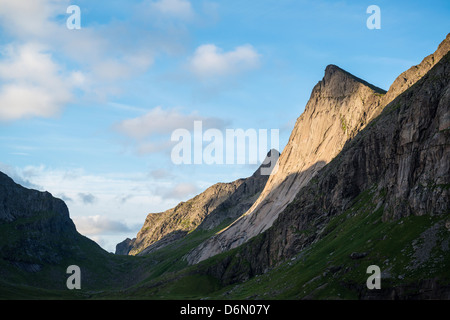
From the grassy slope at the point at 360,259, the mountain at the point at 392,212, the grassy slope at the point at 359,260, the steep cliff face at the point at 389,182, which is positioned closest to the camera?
the grassy slope at the point at 360,259

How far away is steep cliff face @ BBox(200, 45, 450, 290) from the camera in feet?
356

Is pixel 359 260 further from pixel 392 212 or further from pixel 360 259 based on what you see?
pixel 392 212

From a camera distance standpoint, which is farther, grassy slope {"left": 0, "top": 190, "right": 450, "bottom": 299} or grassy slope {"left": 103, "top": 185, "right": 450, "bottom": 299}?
grassy slope {"left": 0, "top": 190, "right": 450, "bottom": 299}

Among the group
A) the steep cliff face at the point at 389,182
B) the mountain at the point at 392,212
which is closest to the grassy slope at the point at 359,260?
the mountain at the point at 392,212

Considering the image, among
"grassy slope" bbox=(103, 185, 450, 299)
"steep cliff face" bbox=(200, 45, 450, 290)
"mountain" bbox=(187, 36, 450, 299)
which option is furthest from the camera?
"steep cliff face" bbox=(200, 45, 450, 290)

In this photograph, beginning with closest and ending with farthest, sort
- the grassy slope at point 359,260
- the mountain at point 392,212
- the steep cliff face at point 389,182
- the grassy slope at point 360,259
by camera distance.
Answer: the grassy slope at point 360,259 → the grassy slope at point 359,260 → the mountain at point 392,212 → the steep cliff face at point 389,182

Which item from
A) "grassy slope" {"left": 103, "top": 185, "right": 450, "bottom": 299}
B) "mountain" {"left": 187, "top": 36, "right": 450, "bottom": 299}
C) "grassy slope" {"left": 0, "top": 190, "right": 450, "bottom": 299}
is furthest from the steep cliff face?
"grassy slope" {"left": 103, "top": 185, "right": 450, "bottom": 299}

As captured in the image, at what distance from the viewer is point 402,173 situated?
398 feet

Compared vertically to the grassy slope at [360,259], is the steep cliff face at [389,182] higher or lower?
higher

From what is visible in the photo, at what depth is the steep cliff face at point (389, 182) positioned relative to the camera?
356ft

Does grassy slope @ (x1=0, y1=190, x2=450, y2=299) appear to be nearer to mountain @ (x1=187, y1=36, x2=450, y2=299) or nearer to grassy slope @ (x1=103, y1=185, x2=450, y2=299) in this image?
grassy slope @ (x1=103, y1=185, x2=450, y2=299)

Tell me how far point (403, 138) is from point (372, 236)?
2840 cm

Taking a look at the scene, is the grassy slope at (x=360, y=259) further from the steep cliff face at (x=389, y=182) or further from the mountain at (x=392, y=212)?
the steep cliff face at (x=389, y=182)
